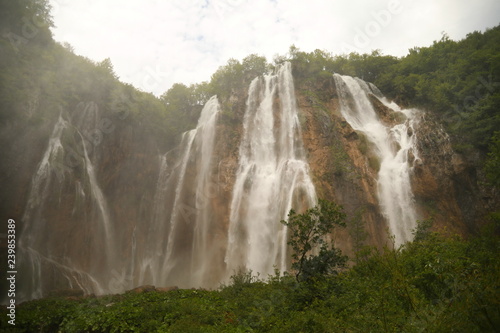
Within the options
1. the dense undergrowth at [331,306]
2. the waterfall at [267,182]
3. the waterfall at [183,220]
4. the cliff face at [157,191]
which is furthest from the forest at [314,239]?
the waterfall at [183,220]

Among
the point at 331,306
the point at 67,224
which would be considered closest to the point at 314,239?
the point at 331,306

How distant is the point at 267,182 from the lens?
22.5m

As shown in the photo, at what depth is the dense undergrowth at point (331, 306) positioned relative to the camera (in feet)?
17.1

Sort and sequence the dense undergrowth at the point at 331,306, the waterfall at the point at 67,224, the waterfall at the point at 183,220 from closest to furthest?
the dense undergrowth at the point at 331,306, the waterfall at the point at 67,224, the waterfall at the point at 183,220

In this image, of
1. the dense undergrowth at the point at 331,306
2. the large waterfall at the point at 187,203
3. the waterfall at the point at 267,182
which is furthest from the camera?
the waterfall at the point at 267,182

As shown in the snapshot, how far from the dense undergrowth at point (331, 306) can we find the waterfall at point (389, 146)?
8.62m

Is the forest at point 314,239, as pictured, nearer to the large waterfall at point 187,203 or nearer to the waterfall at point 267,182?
the waterfall at point 267,182

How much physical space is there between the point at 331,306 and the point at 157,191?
19963 millimetres

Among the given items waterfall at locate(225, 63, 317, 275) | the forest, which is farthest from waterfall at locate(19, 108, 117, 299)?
waterfall at locate(225, 63, 317, 275)

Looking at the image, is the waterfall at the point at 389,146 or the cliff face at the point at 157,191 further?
the waterfall at the point at 389,146

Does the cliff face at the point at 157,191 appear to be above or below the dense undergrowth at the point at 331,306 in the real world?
above

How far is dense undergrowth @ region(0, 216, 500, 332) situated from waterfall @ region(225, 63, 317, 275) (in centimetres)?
864

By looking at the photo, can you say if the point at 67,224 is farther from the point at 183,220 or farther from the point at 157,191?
the point at 183,220

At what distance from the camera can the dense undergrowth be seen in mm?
5219
